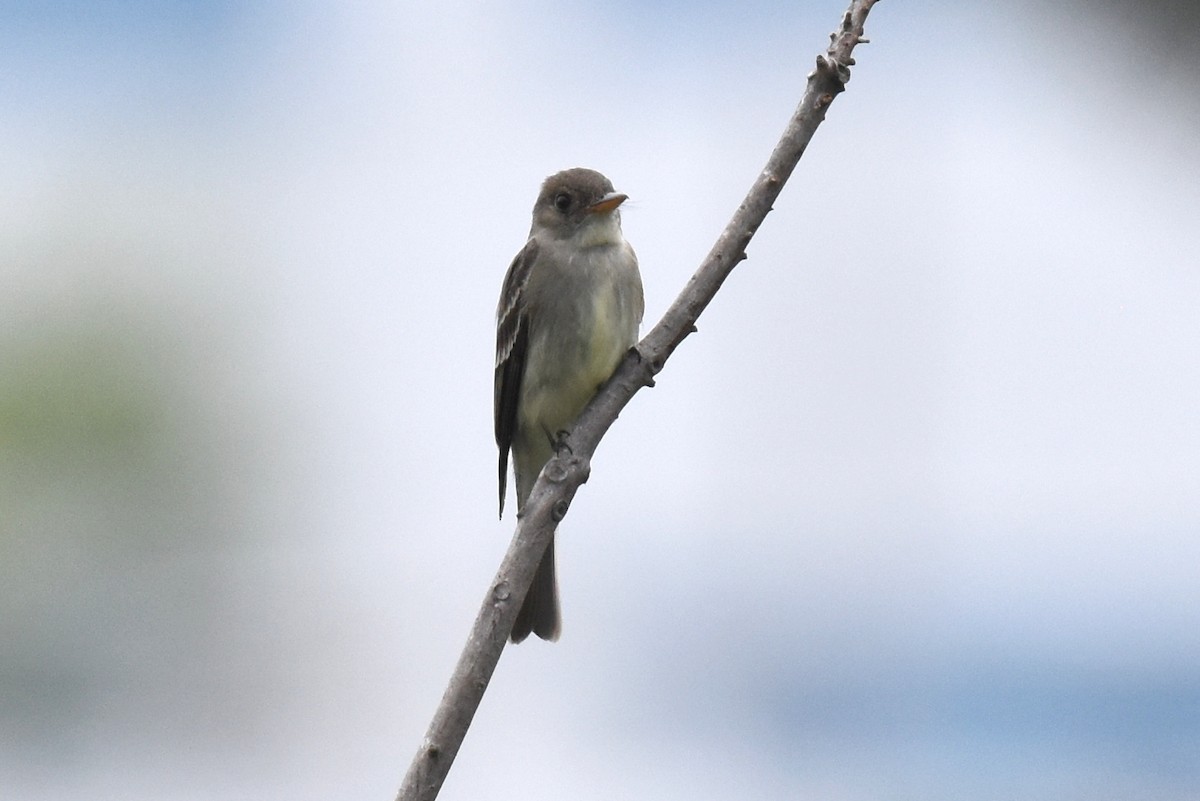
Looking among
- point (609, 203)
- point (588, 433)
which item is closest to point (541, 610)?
point (609, 203)

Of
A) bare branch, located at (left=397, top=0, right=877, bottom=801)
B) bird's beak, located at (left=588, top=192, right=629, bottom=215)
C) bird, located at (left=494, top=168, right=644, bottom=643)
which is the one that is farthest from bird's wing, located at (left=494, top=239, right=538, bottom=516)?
bare branch, located at (left=397, top=0, right=877, bottom=801)

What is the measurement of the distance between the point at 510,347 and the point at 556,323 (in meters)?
0.18

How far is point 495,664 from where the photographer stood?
176 cm

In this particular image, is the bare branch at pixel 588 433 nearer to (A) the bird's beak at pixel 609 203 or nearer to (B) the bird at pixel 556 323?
(B) the bird at pixel 556 323

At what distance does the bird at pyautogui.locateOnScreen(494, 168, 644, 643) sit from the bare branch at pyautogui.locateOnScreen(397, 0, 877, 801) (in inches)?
26.4

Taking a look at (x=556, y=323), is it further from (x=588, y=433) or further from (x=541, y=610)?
(x=588, y=433)

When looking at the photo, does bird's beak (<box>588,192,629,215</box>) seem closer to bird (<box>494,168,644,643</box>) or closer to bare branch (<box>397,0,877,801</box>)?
bird (<box>494,168,644,643</box>)

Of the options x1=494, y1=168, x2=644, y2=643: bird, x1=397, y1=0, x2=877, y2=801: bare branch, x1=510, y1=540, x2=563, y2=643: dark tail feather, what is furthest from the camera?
x1=510, y1=540, x2=563, y2=643: dark tail feather

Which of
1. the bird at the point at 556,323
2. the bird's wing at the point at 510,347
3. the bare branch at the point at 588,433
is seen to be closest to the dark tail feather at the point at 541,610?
the bird at the point at 556,323

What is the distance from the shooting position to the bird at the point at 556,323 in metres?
2.98

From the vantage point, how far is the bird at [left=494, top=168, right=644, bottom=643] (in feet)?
9.78

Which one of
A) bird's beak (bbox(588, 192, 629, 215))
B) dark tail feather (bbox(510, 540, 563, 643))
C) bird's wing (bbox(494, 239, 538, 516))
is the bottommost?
dark tail feather (bbox(510, 540, 563, 643))

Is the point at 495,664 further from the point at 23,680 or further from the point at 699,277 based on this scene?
the point at 23,680

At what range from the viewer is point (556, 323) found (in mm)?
3059
